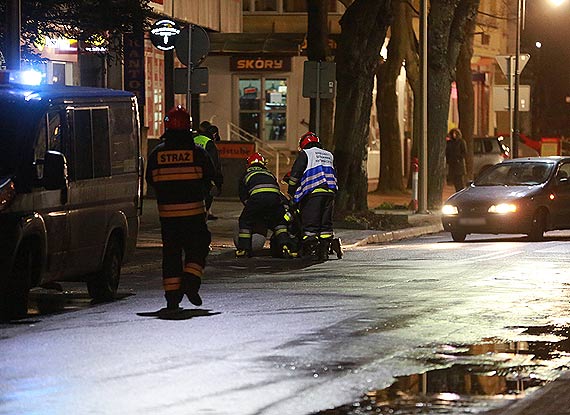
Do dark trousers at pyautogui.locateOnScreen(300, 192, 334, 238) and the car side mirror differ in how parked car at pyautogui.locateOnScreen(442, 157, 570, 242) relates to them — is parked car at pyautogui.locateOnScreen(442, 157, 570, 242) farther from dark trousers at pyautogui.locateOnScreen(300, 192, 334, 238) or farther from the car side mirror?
the car side mirror

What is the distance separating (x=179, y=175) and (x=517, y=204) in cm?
1302

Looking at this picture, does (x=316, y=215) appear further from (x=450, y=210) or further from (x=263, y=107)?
(x=263, y=107)

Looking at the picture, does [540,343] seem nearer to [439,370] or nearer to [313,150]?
[439,370]

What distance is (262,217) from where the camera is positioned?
21750mm

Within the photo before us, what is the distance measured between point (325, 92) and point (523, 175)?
3.74 metres

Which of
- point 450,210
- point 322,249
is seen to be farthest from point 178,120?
point 450,210

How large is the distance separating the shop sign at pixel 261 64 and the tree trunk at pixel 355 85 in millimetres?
23814

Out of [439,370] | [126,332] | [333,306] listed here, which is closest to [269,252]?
[333,306]

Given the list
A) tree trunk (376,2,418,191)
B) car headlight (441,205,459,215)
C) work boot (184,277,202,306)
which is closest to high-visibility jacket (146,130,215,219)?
work boot (184,277,202,306)

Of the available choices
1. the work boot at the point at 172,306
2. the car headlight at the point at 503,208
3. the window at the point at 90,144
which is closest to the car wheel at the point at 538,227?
the car headlight at the point at 503,208

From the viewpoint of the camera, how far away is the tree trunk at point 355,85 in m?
29.3

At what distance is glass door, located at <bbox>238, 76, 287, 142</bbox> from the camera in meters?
55.0

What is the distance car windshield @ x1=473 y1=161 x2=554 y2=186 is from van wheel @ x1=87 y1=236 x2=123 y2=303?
12.7m

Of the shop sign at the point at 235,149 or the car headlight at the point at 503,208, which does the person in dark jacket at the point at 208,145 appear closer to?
the car headlight at the point at 503,208
